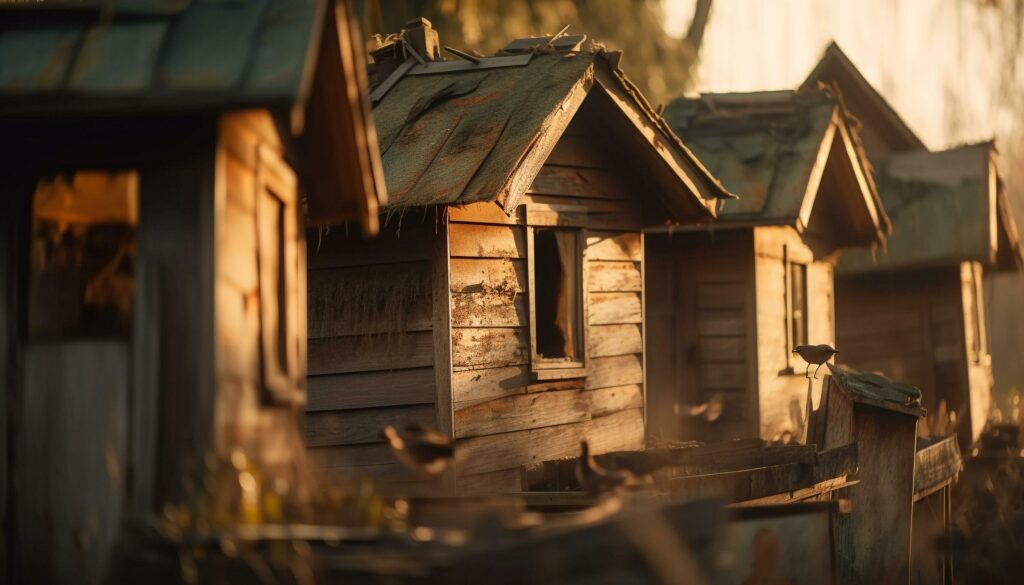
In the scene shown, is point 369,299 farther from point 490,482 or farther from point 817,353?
point 817,353

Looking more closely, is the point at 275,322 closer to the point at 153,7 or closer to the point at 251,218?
the point at 251,218

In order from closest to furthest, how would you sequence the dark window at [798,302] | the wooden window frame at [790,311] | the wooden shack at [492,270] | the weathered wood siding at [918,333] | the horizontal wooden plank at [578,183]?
the wooden shack at [492,270] → the horizontal wooden plank at [578,183] → the wooden window frame at [790,311] → the dark window at [798,302] → the weathered wood siding at [918,333]

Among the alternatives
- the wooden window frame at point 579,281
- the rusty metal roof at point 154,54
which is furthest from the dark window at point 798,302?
the rusty metal roof at point 154,54

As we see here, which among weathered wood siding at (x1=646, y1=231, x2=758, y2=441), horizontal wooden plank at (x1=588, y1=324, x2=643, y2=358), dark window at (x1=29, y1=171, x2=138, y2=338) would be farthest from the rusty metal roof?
weathered wood siding at (x1=646, y1=231, x2=758, y2=441)

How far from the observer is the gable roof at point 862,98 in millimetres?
22844

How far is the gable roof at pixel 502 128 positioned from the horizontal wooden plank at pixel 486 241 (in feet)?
1.99

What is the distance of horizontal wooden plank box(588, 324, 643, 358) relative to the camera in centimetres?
1223

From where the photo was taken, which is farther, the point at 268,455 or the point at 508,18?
the point at 508,18

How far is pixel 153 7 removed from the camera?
19.7ft

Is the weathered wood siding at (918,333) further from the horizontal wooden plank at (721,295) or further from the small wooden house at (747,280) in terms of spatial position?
the horizontal wooden plank at (721,295)

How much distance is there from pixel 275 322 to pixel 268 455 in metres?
0.76

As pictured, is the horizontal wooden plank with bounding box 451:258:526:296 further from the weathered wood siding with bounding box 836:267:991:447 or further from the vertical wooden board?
the weathered wood siding with bounding box 836:267:991:447

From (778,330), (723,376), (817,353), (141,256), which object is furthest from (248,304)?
(778,330)

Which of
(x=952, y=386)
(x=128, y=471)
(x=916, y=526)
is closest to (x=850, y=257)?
(x=952, y=386)
